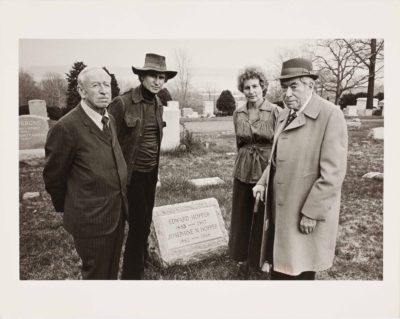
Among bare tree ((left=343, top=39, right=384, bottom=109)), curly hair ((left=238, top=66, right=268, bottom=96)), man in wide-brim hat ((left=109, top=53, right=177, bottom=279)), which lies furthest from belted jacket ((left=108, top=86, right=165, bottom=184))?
bare tree ((left=343, top=39, right=384, bottom=109))

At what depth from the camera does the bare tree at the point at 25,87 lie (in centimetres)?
268

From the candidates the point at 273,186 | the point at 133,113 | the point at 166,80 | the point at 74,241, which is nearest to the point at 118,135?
the point at 133,113

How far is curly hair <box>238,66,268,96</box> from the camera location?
2584 millimetres

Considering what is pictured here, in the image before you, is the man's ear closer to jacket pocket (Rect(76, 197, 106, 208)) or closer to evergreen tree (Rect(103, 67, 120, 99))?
evergreen tree (Rect(103, 67, 120, 99))

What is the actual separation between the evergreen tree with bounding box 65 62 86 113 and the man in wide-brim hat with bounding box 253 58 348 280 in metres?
1.22

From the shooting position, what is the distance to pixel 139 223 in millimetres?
2688

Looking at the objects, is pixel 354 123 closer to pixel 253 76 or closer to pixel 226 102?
pixel 253 76

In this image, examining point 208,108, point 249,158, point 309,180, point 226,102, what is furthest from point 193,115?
point 309,180

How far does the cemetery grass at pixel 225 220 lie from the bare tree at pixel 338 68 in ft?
0.97

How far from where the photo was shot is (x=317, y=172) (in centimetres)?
227

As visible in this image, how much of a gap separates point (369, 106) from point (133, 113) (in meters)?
1.50

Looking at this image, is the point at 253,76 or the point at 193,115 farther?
the point at 193,115

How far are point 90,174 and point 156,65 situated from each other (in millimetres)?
814
